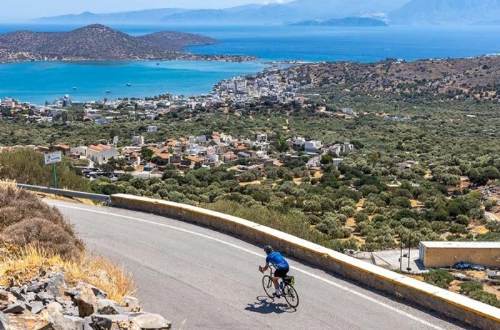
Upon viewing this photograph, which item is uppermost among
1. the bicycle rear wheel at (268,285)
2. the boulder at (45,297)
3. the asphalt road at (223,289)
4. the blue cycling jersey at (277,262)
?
the boulder at (45,297)

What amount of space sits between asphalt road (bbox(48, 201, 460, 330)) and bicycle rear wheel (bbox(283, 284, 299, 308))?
100 mm

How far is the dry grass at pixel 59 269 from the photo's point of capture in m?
6.64

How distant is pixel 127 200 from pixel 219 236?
3925mm

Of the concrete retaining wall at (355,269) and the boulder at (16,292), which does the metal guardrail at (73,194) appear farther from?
the boulder at (16,292)

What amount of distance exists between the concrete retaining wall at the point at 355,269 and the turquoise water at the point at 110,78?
9875 cm

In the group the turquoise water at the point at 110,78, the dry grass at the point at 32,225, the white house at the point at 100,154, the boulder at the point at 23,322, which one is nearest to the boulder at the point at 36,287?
the boulder at the point at 23,322

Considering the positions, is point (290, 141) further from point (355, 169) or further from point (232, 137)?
point (355, 169)

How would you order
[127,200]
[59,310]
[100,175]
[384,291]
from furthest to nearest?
[100,175]
[127,200]
[384,291]
[59,310]

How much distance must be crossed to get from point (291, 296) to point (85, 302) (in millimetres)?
2966

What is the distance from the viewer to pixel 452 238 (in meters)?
16.4

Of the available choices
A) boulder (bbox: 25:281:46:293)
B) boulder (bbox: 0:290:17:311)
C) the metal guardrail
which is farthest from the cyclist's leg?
the metal guardrail

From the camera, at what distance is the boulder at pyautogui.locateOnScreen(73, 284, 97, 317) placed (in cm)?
592

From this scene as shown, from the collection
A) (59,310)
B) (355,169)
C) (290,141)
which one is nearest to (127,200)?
(59,310)

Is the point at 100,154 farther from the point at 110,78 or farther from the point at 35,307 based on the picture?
the point at 110,78
